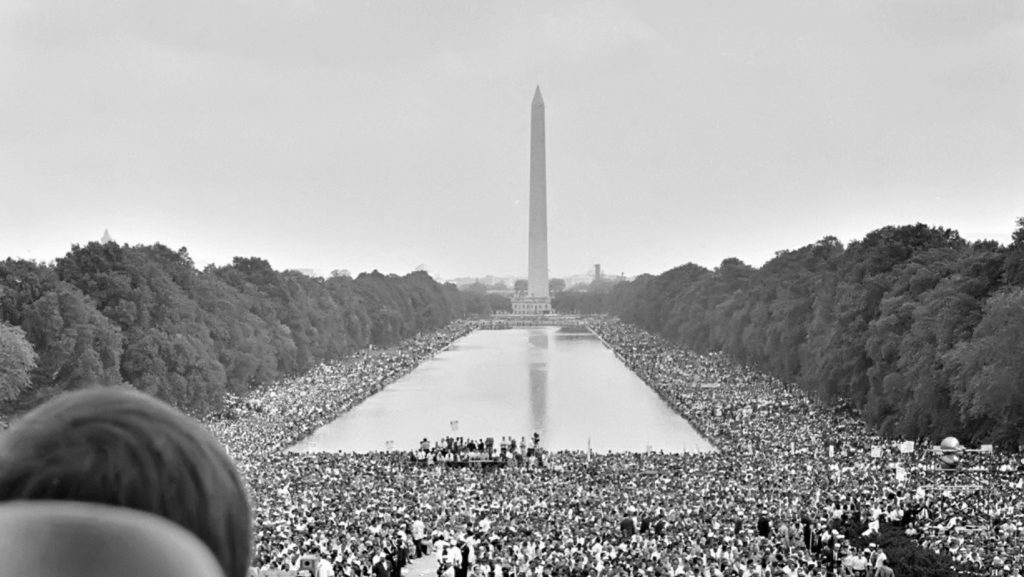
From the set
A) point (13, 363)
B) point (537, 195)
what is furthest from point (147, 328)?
point (537, 195)

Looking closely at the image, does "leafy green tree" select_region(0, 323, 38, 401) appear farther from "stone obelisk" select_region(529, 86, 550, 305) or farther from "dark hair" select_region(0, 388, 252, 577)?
"stone obelisk" select_region(529, 86, 550, 305)

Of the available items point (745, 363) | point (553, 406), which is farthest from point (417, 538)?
point (745, 363)

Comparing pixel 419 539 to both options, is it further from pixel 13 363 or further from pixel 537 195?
pixel 537 195

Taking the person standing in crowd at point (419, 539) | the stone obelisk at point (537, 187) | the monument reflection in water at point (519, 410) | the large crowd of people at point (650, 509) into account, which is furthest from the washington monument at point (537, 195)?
the person standing in crowd at point (419, 539)

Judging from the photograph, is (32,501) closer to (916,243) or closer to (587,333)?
(916,243)

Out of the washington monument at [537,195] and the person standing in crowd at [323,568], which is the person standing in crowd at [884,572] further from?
the washington monument at [537,195]

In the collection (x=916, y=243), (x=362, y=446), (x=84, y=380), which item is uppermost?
(x=916, y=243)

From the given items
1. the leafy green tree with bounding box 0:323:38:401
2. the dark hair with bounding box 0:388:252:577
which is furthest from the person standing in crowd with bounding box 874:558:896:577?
the leafy green tree with bounding box 0:323:38:401
